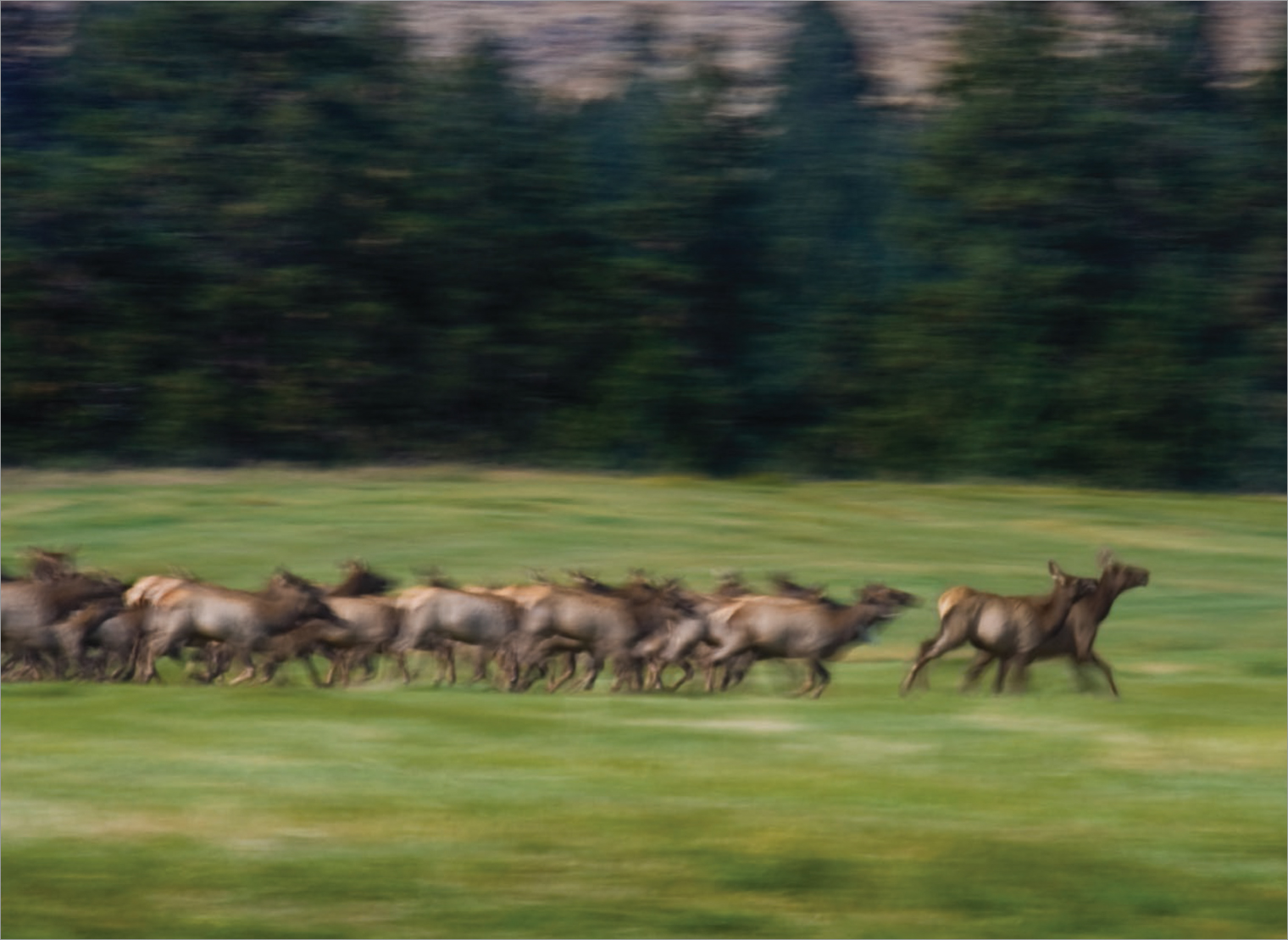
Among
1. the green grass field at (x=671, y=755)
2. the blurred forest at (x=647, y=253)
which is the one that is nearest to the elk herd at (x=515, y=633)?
the green grass field at (x=671, y=755)

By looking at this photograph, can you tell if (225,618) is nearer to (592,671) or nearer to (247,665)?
(247,665)

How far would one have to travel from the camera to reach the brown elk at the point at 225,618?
7875 millimetres

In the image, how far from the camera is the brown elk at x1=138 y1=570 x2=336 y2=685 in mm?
7875

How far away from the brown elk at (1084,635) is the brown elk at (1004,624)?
0.09ft

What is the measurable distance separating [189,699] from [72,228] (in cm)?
270

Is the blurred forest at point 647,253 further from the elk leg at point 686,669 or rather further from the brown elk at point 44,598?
the elk leg at point 686,669

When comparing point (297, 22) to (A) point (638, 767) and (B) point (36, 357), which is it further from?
(A) point (638, 767)

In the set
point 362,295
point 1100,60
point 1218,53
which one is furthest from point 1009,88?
point 362,295

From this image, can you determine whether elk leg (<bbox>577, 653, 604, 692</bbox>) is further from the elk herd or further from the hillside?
the hillside

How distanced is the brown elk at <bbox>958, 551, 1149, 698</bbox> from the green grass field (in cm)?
11

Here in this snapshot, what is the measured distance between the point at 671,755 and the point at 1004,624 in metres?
1.63

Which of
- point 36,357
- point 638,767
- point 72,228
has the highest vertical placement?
point 72,228

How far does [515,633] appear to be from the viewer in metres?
7.96

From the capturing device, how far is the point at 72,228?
9031 millimetres
